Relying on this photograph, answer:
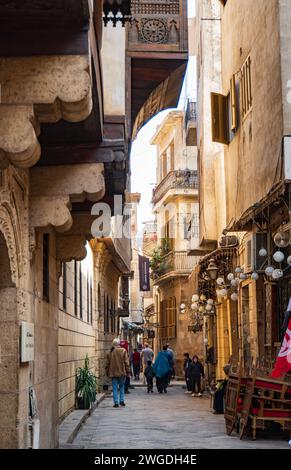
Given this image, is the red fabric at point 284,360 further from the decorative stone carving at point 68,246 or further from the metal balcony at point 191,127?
the metal balcony at point 191,127

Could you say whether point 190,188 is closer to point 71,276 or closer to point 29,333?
point 71,276

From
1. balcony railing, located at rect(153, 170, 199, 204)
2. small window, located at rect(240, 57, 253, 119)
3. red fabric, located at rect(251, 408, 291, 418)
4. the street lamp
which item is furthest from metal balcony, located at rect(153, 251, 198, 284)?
red fabric, located at rect(251, 408, 291, 418)

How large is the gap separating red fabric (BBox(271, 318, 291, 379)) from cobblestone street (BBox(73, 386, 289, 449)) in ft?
3.31

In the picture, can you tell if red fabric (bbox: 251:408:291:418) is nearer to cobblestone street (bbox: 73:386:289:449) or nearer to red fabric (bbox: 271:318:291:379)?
cobblestone street (bbox: 73:386:289:449)

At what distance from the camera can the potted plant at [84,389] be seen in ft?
56.7

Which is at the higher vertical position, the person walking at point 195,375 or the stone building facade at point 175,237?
the stone building facade at point 175,237

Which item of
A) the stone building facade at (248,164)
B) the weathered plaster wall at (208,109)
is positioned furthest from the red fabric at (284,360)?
the weathered plaster wall at (208,109)

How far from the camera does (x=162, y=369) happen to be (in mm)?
26109

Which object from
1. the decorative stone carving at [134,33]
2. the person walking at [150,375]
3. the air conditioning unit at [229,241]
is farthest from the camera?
the person walking at [150,375]

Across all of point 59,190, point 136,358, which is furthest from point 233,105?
point 136,358

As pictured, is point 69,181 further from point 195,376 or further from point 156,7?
point 195,376

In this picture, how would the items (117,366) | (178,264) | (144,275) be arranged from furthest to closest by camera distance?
(144,275), (178,264), (117,366)

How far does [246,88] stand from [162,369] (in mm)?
11814

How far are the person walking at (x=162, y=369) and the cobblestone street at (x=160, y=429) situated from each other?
13.9 feet
